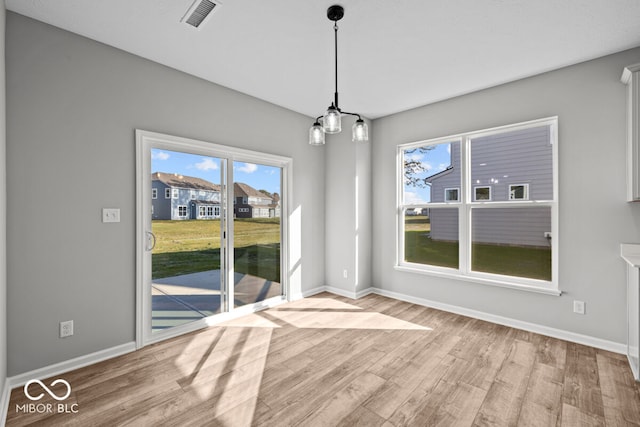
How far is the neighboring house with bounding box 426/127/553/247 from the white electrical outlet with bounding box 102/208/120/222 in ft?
12.7

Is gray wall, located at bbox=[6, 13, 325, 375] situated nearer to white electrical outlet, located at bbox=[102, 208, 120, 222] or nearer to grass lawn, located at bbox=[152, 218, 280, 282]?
white electrical outlet, located at bbox=[102, 208, 120, 222]

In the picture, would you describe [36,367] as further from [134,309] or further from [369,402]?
[369,402]

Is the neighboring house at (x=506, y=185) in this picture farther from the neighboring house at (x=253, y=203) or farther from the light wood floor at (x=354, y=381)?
the neighboring house at (x=253, y=203)

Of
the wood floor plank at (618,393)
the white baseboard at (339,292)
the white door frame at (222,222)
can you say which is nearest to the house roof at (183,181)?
the white door frame at (222,222)

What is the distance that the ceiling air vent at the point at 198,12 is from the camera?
6.88ft

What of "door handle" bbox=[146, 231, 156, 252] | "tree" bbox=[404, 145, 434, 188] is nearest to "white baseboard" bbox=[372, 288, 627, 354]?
"tree" bbox=[404, 145, 434, 188]

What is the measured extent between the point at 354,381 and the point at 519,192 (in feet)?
9.34

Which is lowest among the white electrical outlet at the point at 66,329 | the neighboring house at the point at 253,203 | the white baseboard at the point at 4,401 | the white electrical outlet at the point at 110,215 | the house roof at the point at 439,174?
the white baseboard at the point at 4,401

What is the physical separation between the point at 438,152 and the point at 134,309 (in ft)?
13.7

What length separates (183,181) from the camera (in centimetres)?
322

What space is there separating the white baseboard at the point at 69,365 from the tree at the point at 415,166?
4.01 meters

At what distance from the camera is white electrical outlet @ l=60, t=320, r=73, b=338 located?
2377 millimetres

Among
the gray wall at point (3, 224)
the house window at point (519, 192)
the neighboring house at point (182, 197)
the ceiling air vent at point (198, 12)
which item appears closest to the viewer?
the gray wall at point (3, 224)

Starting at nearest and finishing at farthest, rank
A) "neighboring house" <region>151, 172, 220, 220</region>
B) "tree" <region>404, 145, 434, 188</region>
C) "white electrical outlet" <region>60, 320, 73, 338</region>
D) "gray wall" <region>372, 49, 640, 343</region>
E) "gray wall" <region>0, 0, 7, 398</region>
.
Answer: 1. "gray wall" <region>0, 0, 7, 398</region>
2. "white electrical outlet" <region>60, 320, 73, 338</region>
3. "gray wall" <region>372, 49, 640, 343</region>
4. "neighboring house" <region>151, 172, 220, 220</region>
5. "tree" <region>404, 145, 434, 188</region>
